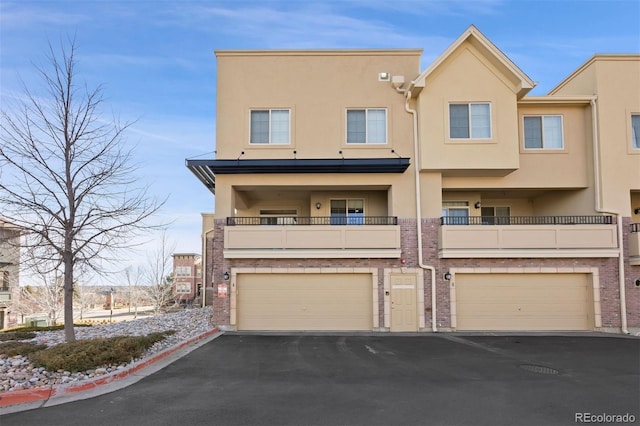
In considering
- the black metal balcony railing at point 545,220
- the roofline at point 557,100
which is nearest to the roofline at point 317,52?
the roofline at point 557,100

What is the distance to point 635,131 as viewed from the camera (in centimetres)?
1720

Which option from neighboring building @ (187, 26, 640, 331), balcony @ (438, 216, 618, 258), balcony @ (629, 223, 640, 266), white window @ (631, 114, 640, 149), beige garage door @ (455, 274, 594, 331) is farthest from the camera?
white window @ (631, 114, 640, 149)

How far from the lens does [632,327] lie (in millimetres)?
16484

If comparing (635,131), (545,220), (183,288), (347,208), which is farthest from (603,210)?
(183,288)

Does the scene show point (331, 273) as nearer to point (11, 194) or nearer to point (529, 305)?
point (529, 305)

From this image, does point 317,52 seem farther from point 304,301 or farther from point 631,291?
point 631,291

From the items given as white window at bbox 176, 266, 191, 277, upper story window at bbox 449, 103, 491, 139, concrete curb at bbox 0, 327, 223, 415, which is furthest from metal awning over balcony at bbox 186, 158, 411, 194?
white window at bbox 176, 266, 191, 277

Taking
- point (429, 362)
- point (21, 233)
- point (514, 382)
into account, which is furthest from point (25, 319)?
point (514, 382)

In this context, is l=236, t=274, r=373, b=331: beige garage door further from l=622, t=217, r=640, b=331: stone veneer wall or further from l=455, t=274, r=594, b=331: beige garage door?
l=622, t=217, r=640, b=331: stone veneer wall

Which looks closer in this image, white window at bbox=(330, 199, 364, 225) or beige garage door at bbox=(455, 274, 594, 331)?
beige garage door at bbox=(455, 274, 594, 331)

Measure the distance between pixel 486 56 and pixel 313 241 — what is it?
357 inches

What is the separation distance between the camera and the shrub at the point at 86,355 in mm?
8562

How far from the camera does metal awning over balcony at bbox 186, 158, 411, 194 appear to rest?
53.8ft

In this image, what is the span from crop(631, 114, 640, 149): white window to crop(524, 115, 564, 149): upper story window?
2.44m
